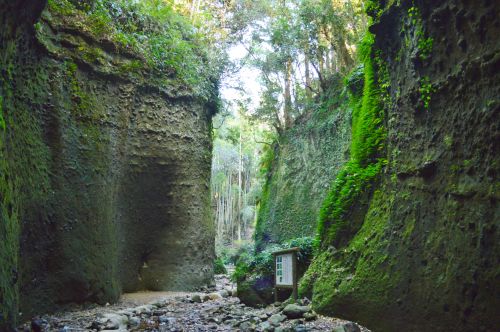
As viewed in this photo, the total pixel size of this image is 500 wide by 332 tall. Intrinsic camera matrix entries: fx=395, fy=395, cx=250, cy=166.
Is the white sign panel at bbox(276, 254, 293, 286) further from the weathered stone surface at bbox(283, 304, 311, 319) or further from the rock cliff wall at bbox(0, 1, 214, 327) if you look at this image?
the rock cliff wall at bbox(0, 1, 214, 327)

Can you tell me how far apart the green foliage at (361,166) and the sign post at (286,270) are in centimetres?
77

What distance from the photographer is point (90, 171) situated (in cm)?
802

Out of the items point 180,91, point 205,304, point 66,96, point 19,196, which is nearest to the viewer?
point 19,196

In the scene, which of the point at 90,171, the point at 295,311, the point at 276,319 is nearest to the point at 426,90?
the point at 295,311

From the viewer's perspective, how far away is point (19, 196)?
583cm

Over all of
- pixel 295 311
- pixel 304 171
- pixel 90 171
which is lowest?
pixel 295 311

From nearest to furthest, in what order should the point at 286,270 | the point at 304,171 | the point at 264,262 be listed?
the point at 286,270
the point at 264,262
the point at 304,171

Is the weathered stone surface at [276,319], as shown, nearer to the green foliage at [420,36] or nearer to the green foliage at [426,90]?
the green foliage at [426,90]

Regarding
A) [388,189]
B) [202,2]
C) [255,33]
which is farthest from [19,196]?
[202,2]

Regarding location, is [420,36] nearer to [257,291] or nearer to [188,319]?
[257,291]

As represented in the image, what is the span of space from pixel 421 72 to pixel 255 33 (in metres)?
13.8

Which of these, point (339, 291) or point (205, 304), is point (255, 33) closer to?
point (205, 304)

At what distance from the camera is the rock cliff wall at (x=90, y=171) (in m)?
5.77

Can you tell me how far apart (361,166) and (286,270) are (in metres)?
2.43
